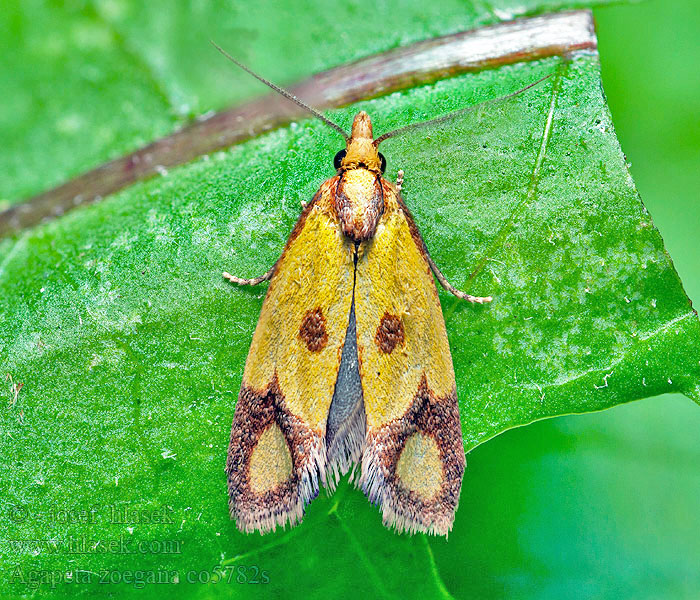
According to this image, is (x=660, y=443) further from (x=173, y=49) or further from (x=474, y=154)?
(x=173, y=49)

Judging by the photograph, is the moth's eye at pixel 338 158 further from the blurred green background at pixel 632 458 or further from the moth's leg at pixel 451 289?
the blurred green background at pixel 632 458

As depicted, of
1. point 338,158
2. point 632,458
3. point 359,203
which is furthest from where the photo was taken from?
point 632,458

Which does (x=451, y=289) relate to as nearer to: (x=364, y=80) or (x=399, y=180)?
Result: (x=399, y=180)

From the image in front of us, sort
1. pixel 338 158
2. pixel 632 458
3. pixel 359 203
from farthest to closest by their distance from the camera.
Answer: pixel 632 458, pixel 338 158, pixel 359 203

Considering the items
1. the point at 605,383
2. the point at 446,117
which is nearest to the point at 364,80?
the point at 446,117

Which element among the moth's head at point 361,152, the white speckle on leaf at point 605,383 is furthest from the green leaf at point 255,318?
the moth's head at point 361,152

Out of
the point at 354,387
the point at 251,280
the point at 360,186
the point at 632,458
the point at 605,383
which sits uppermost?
the point at 360,186

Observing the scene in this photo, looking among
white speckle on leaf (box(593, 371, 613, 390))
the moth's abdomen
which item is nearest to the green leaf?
white speckle on leaf (box(593, 371, 613, 390))

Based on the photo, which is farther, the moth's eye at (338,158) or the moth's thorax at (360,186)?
the moth's eye at (338,158)
